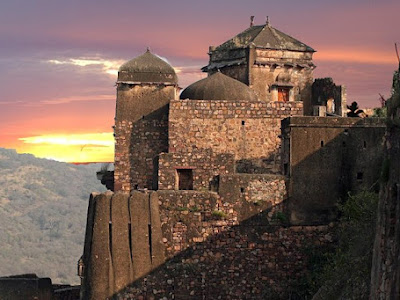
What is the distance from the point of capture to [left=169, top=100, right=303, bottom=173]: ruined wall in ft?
85.8

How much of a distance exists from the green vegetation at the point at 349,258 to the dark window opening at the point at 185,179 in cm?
399

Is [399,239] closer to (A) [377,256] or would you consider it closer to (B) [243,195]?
(A) [377,256]

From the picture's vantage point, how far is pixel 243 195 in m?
21.7

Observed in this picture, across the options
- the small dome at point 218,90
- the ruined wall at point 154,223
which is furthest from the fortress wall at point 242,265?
the small dome at point 218,90

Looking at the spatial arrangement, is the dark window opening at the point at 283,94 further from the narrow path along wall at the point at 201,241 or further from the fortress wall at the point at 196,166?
the narrow path along wall at the point at 201,241

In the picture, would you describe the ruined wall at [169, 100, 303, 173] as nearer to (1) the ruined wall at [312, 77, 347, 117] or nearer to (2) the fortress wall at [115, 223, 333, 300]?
(2) the fortress wall at [115, 223, 333, 300]

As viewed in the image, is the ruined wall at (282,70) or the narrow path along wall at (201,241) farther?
the ruined wall at (282,70)

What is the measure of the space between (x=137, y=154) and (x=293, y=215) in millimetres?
A: 7592

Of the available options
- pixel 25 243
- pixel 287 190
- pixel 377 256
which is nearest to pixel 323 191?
pixel 287 190

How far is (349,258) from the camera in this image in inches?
709

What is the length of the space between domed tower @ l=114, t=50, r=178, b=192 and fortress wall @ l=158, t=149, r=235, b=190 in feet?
13.6

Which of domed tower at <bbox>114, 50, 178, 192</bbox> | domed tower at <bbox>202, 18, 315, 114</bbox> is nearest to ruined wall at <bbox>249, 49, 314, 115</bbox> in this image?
domed tower at <bbox>202, 18, 315, 114</bbox>

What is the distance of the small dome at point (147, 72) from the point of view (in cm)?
2788

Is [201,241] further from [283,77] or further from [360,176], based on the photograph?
[283,77]
